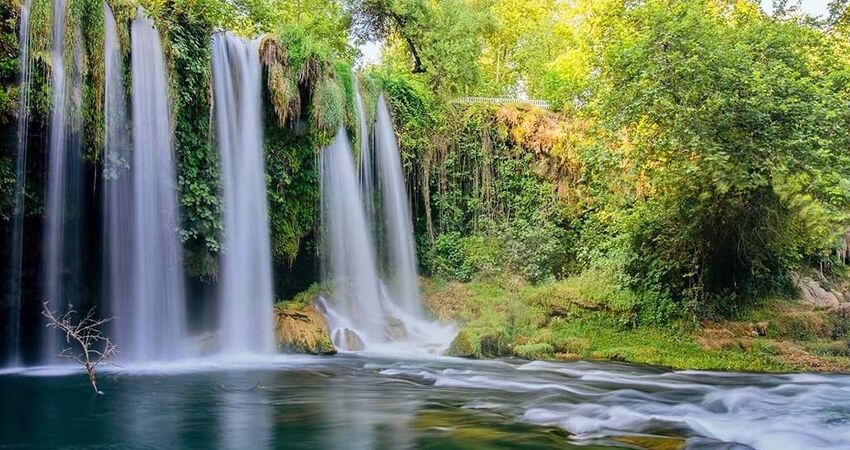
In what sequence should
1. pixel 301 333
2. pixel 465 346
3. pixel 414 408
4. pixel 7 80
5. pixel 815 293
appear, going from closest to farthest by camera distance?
pixel 414 408 < pixel 7 80 < pixel 301 333 < pixel 465 346 < pixel 815 293

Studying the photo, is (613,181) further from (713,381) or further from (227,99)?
(227,99)

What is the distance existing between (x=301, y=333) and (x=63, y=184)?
5.14 meters

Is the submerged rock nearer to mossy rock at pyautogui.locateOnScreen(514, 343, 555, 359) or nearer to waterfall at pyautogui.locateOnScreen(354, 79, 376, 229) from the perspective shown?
mossy rock at pyautogui.locateOnScreen(514, 343, 555, 359)

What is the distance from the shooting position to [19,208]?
33.1ft

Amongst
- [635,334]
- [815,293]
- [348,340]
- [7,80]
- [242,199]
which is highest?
[7,80]

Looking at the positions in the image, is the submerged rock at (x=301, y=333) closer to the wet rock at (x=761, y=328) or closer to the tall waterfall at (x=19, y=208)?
the tall waterfall at (x=19, y=208)

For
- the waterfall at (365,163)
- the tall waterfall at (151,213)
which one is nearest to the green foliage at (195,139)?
the tall waterfall at (151,213)

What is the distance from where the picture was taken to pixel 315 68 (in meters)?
14.3

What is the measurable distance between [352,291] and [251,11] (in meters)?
8.69

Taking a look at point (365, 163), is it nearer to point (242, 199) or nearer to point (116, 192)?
point (242, 199)

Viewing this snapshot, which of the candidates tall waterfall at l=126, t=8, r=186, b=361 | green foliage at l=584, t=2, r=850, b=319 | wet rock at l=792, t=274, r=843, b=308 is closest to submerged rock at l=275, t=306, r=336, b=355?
tall waterfall at l=126, t=8, r=186, b=361

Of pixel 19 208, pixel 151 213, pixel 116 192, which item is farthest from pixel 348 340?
pixel 19 208

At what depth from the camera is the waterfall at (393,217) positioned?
58.4 ft

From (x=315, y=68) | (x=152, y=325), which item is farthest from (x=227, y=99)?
(x=152, y=325)
